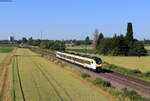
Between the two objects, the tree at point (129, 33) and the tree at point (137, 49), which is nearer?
the tree at point (137, 49)

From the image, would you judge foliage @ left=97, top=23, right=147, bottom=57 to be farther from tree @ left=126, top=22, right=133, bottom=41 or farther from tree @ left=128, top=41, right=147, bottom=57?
tree @ left=126, top=22, right=133, bottom=41

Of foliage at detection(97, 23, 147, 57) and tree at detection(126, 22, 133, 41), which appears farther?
tree at detection(126, 22, 133, 41)

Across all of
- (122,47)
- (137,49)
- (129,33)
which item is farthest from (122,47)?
(129,33)

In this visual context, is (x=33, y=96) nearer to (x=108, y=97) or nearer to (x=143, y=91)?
(x=108, y=97)

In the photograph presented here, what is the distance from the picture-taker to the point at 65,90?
26.4 m

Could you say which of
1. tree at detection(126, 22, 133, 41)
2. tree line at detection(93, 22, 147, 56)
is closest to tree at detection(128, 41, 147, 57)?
tree line at detection(93, 22, 147, 56)

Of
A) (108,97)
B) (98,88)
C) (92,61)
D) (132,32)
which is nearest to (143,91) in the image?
(98,88)

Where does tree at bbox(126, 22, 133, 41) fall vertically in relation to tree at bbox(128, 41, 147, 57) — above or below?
above

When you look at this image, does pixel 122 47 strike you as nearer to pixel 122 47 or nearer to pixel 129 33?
pixel 122 47

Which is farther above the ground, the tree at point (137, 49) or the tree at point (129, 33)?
the tree at point (129, 33)

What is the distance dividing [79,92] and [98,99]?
3814 mm

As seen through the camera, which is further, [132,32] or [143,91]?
[132,32]

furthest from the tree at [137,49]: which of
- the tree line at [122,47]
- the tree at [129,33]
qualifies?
the tree at [129,33]

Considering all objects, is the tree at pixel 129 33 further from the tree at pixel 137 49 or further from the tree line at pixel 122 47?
the tree at pixel 137 49
